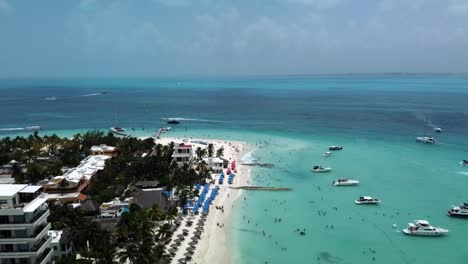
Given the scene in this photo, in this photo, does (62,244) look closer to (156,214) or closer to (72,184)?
(156,214)

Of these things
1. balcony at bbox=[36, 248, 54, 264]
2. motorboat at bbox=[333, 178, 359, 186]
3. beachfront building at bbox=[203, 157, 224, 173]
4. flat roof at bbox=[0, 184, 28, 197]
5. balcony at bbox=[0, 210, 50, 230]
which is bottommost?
motorboat at bbox=[333, 178, 359, 186]

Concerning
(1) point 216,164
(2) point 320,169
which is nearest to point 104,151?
(1) point 216,164

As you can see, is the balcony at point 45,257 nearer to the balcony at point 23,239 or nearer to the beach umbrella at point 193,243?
the balcony at point 23,239

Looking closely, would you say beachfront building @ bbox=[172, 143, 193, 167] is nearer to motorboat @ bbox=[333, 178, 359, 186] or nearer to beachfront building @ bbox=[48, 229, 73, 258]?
motorboat @ bbox=[333, 178, 359, 186]

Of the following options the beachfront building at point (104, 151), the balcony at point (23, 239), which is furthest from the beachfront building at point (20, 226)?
the beachfront building at point (104, 151)

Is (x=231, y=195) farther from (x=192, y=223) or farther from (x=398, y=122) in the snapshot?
(x=398, y=122)

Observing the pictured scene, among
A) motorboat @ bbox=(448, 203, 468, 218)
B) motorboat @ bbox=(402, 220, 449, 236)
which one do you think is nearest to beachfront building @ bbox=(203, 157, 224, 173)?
motorboat @ bbox=(402, 220, 449, 236)
